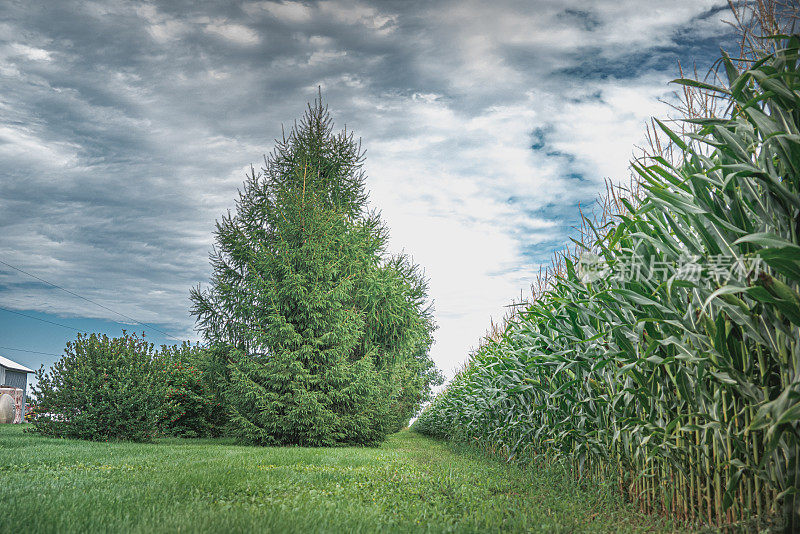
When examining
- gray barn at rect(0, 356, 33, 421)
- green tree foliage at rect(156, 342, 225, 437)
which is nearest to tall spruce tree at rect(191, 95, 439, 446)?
green tree foliage at rect(156, 342, 225, 437)

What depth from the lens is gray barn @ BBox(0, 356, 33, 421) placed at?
33156 millimetres

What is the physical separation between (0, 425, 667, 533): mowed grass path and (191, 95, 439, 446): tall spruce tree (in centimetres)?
553

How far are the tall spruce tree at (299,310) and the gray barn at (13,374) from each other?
2911 centimetres

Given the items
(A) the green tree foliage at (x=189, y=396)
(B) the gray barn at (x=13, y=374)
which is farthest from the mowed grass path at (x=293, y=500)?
(B) the gray barn at (x=13, y=374)

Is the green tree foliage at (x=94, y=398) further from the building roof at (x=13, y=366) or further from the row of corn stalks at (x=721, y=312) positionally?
the building roof at (x=13, y=366)

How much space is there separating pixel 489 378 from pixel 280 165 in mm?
10812

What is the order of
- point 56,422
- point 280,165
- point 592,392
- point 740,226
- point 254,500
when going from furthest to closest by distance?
point 280,165 < point 56,422 < point 592,392 < point 254,500 < point 740,226

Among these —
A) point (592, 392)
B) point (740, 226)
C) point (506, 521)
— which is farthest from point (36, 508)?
point (740, 226)

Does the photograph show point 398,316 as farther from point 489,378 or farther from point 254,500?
point 254,500

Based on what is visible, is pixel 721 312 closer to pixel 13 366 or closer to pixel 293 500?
pixel 293 500

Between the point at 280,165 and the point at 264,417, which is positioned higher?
the point at 280,165

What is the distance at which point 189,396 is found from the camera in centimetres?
1442

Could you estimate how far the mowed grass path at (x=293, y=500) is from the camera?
3.04 m

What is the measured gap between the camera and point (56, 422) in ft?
36.3
